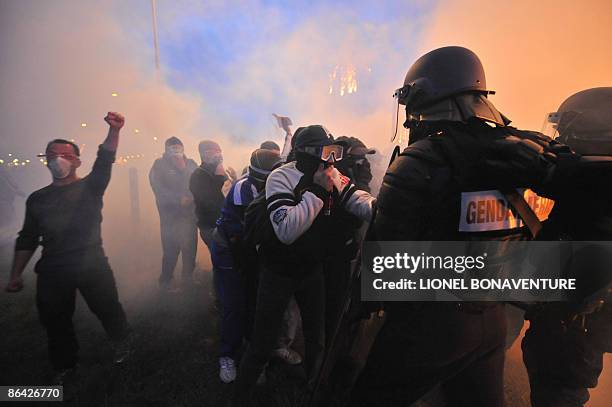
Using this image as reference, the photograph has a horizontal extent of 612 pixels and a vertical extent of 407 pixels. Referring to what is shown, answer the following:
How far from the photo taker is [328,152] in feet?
5.96

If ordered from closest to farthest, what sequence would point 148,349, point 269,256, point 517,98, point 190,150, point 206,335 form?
point 269,256 < point 148,349 < point 206,335 < point 517,98 < point 190,150

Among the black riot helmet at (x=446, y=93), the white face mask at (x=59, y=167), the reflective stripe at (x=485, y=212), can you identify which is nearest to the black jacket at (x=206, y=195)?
the white face mask at (x=59, y=167)

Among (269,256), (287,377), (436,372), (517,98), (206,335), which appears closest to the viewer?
(436,372)

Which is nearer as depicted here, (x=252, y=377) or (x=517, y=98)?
(x=252, y=377)

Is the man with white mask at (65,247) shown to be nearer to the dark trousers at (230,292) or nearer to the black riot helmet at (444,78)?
the dark trousers at (230,292)

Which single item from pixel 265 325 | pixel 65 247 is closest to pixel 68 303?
pixel 65 247

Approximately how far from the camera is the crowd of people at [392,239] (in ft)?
3.73

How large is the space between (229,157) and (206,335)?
29302mm

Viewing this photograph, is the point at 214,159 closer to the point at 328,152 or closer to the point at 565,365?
the point at 328,152

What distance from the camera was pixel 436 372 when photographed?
117 centimetres

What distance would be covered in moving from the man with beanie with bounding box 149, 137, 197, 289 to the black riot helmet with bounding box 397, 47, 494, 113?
4.22 m

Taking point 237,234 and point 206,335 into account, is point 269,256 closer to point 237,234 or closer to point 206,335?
point 237,234

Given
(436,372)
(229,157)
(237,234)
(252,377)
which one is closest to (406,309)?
(436,372)

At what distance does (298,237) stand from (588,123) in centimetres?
210
